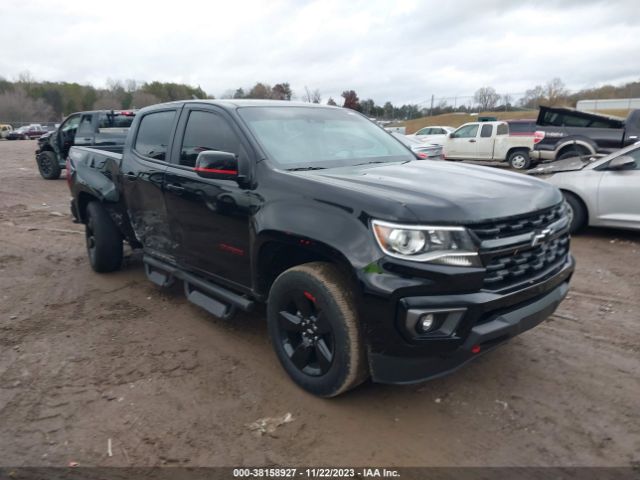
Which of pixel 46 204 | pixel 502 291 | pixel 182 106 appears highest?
pixel 182 106

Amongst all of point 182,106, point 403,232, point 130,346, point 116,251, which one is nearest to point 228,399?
point 130,346

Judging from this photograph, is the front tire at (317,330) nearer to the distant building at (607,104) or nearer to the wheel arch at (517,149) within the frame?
the wheel arch at (517,149)

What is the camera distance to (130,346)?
12.8 ft

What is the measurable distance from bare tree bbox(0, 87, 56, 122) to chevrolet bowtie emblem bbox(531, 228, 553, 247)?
8634 cm

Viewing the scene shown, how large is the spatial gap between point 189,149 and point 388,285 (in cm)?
228

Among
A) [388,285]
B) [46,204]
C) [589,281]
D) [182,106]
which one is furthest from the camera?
[46,204]

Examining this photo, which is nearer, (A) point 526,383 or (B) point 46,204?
(A) point 526,383

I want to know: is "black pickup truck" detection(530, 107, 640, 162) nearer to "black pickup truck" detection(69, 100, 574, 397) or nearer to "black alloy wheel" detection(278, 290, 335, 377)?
"black pickup truck" detection(69, 100, 574, 397)

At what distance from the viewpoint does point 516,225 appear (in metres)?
2.72

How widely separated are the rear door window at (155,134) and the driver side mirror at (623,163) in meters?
5.72

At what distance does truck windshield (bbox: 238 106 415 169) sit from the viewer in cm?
347

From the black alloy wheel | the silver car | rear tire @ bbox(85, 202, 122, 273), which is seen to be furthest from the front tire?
the silver car

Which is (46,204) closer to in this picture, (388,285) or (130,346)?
(130,346)

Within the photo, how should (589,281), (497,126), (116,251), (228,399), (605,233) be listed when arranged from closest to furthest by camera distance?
1. (228,399)
2. (589,281)
3. (116,251)
4. (605,233)
5. (497,126)
